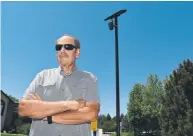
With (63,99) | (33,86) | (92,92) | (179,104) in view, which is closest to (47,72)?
(33,86)

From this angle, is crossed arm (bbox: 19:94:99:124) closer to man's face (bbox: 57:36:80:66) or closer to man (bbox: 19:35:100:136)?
Result: man (bbox: 19:35:100:136)

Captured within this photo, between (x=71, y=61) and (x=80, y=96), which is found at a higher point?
(x=71, y=61)

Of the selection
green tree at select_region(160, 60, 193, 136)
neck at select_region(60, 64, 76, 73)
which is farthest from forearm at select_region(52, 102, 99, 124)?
green tree at select_region(160, 60, 193, 136)

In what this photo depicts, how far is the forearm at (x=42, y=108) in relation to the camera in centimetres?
211

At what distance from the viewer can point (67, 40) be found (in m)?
2.27

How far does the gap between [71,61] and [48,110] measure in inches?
15.7

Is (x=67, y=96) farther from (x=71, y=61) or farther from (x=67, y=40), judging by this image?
(x=67, y=40)

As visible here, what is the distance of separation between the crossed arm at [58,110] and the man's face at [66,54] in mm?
307

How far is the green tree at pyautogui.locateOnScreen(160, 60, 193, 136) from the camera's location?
106 ft

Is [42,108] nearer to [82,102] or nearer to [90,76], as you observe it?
[82,102]

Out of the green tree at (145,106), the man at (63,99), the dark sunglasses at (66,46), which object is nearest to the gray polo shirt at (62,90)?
the man at (63,99)

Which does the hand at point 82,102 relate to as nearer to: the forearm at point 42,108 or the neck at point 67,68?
the forearm at point 42,108

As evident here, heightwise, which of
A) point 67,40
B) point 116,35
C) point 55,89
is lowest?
point 55,89

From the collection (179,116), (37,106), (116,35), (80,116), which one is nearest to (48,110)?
(37,106)
